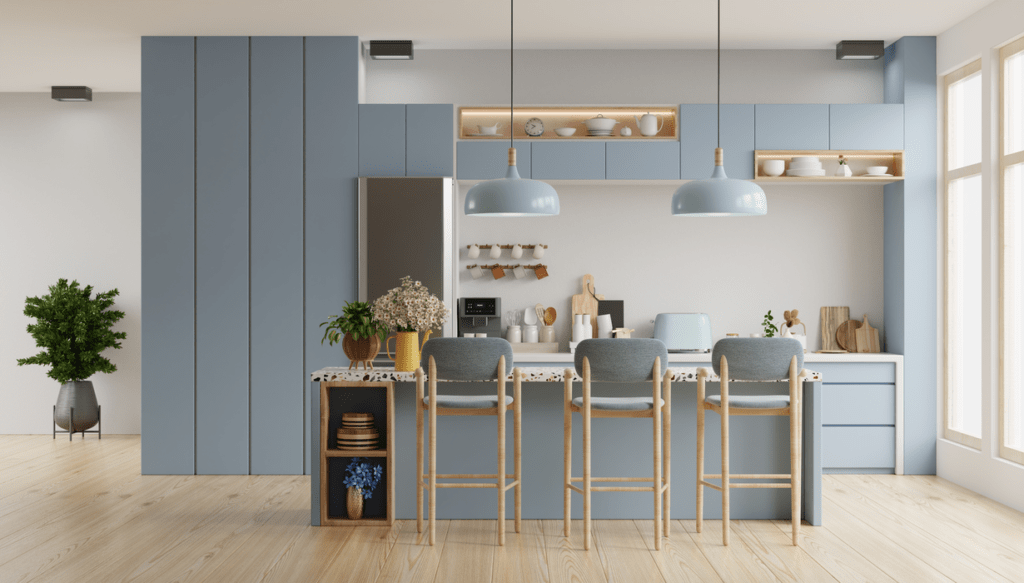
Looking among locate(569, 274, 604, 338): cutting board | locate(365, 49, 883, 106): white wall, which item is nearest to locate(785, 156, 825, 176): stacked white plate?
locate(365, 49, 883, 106): white wall

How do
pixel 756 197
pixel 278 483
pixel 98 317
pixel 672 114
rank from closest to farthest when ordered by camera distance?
pixel 756 197 < pixel 278 483 < pixel 672 114 < pixel 98 317

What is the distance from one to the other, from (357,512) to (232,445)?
5.61 feet

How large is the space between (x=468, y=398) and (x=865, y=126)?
12.1 feet

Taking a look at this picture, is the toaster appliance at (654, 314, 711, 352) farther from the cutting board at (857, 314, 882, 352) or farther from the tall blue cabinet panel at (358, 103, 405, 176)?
the tall blue cabinet panel at (358, 103, 405, 176)

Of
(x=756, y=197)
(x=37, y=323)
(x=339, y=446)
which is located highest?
(x=756, y=197)

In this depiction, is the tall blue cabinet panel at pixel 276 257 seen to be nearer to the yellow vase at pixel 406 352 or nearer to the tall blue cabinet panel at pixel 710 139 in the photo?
the yellow vase at pixel 406 352

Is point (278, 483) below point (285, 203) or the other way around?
below

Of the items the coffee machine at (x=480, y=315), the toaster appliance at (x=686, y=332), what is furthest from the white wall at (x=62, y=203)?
the toaster appliance at (x=686, y=332)

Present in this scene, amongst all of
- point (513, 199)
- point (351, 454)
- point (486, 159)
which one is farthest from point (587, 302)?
point (513, 199)

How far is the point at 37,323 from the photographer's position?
22.1 feet

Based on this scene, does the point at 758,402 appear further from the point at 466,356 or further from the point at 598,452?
the point at 466,356

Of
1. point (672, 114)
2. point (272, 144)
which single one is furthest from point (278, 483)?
point (672, 114)

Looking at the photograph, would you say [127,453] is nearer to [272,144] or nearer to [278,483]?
[278,483]

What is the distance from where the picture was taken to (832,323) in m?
5.99
